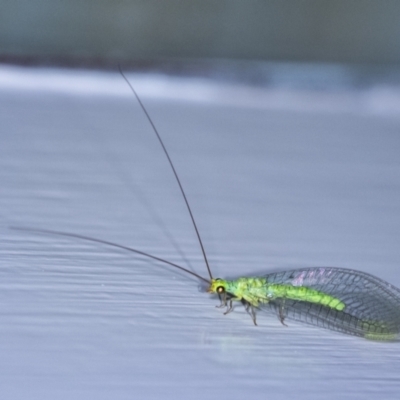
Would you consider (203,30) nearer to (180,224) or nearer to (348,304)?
(180,224)

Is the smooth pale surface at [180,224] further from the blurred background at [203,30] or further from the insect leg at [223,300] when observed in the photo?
the blurred background at [203,30]

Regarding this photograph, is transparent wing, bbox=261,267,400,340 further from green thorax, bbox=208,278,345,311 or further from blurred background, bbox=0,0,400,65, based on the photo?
blurred background, bbox=0,0,400,65

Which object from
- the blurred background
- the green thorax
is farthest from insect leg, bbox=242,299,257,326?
the blurred background

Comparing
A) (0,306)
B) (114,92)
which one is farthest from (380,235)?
(114,92)

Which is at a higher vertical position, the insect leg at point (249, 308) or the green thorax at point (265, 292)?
the green thorax at point (265, 292)

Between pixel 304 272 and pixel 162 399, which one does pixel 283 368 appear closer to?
pixel 162 399

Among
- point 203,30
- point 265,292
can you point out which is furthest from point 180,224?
point 203,30

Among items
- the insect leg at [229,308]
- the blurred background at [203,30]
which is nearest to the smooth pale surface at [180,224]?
the insect leg at [229,308]
